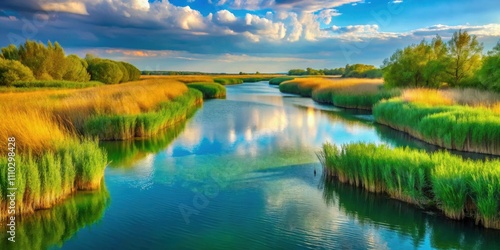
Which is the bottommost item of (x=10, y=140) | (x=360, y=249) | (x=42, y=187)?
(x=360, y=249)

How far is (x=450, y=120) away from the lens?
13805mm

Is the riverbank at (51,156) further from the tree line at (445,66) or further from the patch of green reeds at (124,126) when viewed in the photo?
the tree line at (445,66)

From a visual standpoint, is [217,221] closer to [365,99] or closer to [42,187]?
[42,187]

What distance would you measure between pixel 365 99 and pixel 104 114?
20.6 m

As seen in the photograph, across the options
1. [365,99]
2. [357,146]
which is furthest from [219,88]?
[357,146]

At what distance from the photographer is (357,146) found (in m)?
10.0

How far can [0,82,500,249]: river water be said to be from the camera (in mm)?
6562

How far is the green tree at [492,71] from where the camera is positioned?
66.5 ft

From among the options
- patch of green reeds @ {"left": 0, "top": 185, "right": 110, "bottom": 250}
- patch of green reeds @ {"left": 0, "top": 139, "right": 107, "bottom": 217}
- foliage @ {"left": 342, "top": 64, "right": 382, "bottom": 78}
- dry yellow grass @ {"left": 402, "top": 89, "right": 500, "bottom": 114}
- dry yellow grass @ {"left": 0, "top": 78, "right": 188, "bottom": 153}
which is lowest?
patch of green reeds @ {"left": 0, "top": 185, "right": 110, "bottom": 250}

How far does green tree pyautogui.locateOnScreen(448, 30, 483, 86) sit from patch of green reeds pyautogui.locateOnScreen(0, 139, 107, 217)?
2485 cm

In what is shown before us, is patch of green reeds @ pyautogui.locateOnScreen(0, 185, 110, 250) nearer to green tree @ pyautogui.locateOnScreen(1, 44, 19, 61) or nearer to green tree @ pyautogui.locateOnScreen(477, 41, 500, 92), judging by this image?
green tree @ pyautogui.locateOnScreen(477, 41, 500, 92)

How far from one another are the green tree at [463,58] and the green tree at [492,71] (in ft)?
13.7

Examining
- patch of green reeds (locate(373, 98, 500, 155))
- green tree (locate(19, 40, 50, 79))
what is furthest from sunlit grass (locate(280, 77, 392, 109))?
green tree (locate(19, 40, 50, 79))

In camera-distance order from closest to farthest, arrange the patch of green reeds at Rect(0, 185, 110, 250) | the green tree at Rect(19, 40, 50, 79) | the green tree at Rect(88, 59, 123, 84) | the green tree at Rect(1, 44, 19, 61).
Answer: the patch of green reeds at Rect(0, 185, 110, 250) → the green tree at Rect(19, 40, 50, 79) → the green tree at Rect(1, 44, 19, 61) → the green tree at Rect(88, 59, 123, 84)
